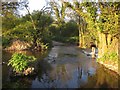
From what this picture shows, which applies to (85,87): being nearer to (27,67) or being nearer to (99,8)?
(27,67)

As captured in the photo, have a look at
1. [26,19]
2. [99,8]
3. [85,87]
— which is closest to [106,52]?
[99,8]

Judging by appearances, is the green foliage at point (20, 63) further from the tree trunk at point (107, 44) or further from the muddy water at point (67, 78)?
the tree trunk at point (107, 44)

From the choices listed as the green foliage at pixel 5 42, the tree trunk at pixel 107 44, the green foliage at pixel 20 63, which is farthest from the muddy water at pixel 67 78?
the green foliage at pixel 5 42

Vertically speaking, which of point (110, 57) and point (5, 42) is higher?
point (5, 42)

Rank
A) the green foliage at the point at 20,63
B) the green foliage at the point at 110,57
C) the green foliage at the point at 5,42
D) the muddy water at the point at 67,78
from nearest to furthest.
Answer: the muddy water at the point at 67,78 < the green foliage at the point at 20,63 < the green foliage at the point at 110,57 < the green foliage at the point at 5,42

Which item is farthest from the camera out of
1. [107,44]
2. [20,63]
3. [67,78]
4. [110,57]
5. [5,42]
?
[5,42]

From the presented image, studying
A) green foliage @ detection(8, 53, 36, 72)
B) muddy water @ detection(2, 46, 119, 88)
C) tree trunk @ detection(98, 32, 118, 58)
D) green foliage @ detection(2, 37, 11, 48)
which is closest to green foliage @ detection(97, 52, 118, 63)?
tree trunk @ detection(98, 32, 118, 58)

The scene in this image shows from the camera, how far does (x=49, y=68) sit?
16.7 meters

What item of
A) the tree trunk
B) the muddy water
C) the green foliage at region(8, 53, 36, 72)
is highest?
the tree trunk

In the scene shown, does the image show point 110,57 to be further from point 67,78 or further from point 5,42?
point 5,42

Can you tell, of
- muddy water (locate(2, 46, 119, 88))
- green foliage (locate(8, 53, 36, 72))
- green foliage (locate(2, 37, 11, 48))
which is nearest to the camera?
muddy water (locate(2, 46, 119, 88))

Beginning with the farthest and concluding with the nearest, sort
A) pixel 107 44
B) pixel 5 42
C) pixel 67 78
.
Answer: pixel 5 42 → pixel 107 44 → pixel 67 78

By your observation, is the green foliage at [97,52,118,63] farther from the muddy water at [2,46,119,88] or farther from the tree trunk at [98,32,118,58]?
the muddy water at [2,46,119,88]

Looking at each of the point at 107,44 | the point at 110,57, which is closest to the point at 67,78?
the point at 110,57
